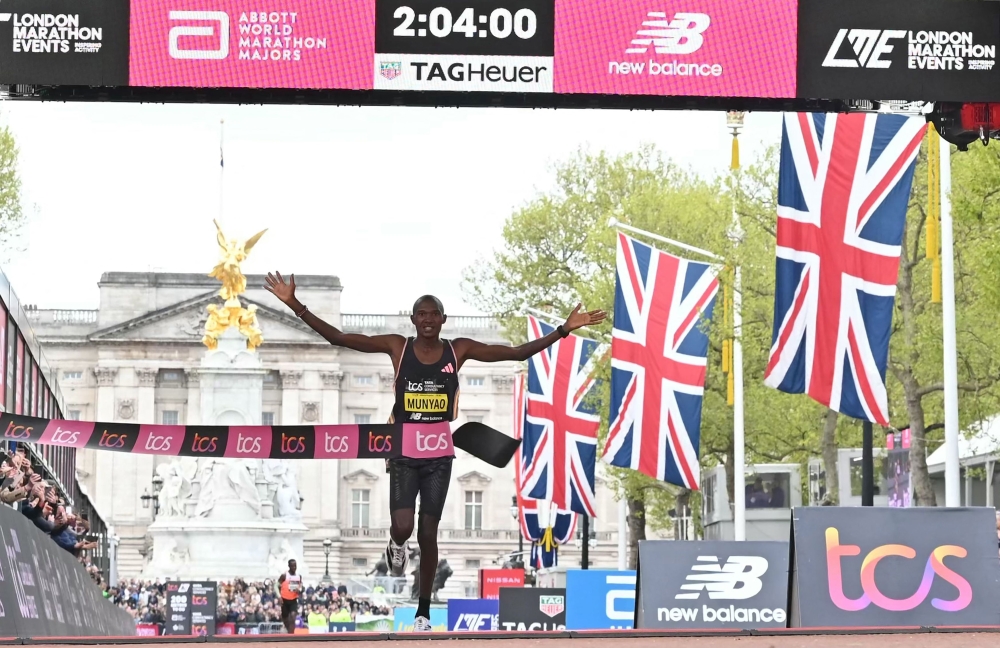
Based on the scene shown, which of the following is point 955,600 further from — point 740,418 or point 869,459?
point 740,418

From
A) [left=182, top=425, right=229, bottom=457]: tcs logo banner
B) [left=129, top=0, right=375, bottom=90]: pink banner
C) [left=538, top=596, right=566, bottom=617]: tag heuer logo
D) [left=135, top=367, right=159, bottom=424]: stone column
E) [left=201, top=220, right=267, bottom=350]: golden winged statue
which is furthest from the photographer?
[left=135, top=367, right=159, bottom=424]: stone column

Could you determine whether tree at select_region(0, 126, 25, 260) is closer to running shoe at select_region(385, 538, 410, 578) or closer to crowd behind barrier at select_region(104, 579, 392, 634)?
crowd behind barrier at select_region(104, 579, 392, 634)

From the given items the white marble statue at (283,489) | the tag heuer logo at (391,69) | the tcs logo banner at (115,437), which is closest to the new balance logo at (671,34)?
the tag heuer logo at (391,69)

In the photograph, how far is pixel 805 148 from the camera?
23.1 meters

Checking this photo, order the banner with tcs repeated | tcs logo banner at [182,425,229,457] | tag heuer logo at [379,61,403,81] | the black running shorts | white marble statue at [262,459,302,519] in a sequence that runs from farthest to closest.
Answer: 1. white marble statue at [262,459,302,519]
2. tag heuer logo at [379,61,403,81]
3. tcs logo banner at [182,425,229,457]
4. the banner with tcs repeated
5. the black running shorts

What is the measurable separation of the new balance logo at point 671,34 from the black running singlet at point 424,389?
3756mm

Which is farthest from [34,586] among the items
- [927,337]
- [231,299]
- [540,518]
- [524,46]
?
[231,299]

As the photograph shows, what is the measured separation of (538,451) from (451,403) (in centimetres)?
2925

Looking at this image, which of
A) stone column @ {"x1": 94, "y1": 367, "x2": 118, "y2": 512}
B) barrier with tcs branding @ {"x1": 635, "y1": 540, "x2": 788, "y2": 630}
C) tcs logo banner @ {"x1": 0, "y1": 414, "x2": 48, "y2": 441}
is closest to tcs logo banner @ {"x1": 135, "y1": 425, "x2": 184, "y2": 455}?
tcs logo banner @ {"x1": 0, "y1": 414, "x2": 48, "y2": 441}

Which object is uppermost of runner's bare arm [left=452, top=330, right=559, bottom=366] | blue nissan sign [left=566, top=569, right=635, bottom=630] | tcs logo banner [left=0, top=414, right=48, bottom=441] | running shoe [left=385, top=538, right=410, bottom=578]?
runner's bare arm [left=452, top=330, right=559, bottom=366]

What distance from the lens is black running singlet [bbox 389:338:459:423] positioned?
39.3 ft

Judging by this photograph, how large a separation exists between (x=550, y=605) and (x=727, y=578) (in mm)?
10773

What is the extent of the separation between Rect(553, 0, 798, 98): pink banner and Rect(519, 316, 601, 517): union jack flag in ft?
81.4

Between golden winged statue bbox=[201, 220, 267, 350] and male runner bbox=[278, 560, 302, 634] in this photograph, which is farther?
golden winged statue bbox=[201, 220, 267, 350]
